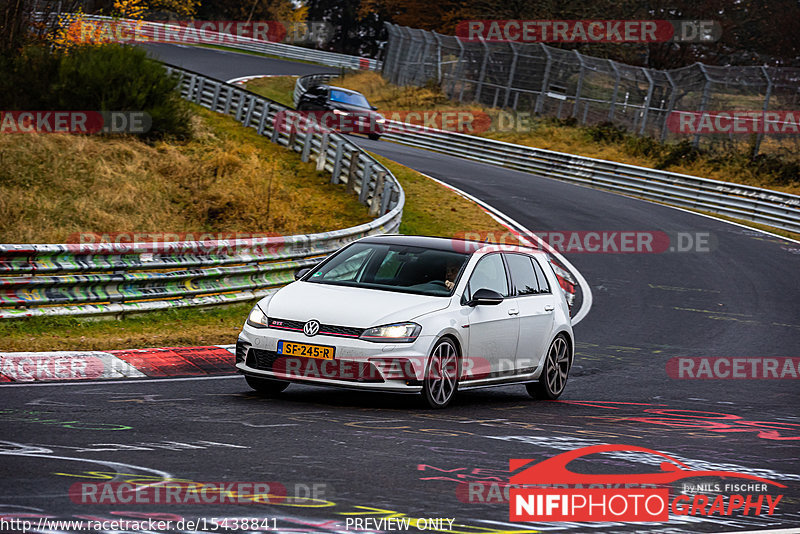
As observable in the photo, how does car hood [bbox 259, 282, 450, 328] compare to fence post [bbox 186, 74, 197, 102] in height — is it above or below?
below

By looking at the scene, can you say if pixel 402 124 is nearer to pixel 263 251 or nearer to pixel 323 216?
pixel 323 216

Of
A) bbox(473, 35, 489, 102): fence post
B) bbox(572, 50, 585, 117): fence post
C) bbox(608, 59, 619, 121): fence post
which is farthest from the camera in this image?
bbox(473, 35, 489, 102): fence post

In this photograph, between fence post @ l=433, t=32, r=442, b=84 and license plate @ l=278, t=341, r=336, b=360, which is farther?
fence post @ l=433, t=32, r=442, b=84

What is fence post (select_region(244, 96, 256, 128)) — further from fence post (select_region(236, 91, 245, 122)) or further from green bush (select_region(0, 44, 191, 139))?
green bush (select_region(0, 44, 191, 139))

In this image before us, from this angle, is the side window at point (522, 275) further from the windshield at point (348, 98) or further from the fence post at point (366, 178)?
the windshield at point (348, 98)

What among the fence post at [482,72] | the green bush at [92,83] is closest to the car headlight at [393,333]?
the green bush at [92,83]

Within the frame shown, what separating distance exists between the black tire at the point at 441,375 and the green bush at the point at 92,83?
17.8 metres

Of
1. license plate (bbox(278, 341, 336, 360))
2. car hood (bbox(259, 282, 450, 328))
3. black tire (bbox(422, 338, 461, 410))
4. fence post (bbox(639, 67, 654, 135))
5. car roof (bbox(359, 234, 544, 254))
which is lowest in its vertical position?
black tire (bbox(422, 338, 461, 410))

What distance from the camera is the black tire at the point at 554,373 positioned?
11.0m

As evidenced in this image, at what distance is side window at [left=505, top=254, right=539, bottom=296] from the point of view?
1078cm

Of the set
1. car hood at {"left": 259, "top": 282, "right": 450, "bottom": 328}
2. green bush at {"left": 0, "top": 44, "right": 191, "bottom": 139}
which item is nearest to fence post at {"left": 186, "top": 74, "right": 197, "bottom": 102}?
green bush at {"left": 0, "top": 44, "right": 191, "bottom": 139}

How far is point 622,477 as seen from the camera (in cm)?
670

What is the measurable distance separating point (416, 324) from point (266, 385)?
1.53 m

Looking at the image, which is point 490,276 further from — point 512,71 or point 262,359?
point 512,71
